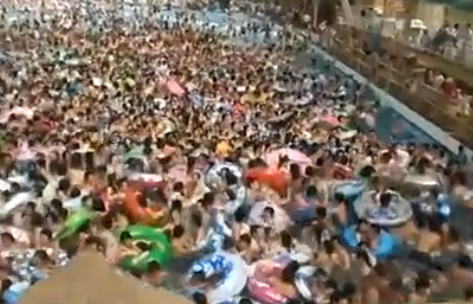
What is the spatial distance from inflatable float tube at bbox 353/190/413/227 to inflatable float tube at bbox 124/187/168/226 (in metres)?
1.45

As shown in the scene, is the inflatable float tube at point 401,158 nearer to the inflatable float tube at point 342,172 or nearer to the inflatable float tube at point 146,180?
the inflatable float tube at point 342,172

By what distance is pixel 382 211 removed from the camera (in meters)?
7.62

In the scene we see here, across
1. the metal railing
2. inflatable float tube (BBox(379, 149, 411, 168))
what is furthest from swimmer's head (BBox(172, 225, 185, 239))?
the metal railing

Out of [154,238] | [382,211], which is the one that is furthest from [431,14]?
[154,238]

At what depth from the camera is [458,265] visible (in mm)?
6242

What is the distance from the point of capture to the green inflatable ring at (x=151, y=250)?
606 cm

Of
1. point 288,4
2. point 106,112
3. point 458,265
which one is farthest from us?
point 288,4

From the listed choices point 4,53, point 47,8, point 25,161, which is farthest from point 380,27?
point 47,8

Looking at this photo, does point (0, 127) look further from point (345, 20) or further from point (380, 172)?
point (345, 20)

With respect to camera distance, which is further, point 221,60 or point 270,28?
point 270,28

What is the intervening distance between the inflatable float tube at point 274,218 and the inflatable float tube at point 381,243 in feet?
1.62

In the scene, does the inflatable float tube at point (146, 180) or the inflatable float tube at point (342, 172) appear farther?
the inflatable float tube at point (342, 172)

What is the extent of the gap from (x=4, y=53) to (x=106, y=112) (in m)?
6.61

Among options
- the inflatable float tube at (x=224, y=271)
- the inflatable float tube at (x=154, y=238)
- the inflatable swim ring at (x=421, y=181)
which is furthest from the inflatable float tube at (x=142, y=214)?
the inflatable swim ring at (x=421, y=181)
